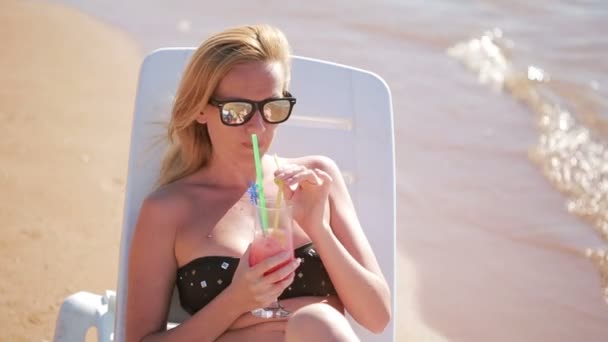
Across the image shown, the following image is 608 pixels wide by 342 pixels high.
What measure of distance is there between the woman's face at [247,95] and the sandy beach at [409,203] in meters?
1.56

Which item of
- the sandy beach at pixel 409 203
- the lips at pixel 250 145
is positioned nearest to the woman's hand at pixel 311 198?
the lips at pixel 250 145

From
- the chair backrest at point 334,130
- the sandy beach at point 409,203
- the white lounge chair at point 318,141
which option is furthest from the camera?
the sandy beach at point 409,203

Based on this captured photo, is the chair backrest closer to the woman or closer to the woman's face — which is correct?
the woman

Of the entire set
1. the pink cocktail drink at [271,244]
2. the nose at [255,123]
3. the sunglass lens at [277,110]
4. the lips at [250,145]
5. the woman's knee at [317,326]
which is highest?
the sunglass lens at [277,110]

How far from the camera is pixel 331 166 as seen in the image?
3227 millimetres

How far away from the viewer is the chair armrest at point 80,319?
3.22 metres

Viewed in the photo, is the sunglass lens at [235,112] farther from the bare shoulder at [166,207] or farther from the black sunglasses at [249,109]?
the bare shoulder at [166,207]

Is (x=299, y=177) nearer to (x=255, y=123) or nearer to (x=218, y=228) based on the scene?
(x=255, y=123)

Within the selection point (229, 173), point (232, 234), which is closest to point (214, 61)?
point (229, 173)

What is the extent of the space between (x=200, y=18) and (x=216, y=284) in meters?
4.94

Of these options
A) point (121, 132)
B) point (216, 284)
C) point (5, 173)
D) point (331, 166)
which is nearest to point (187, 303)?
point (216, 284)

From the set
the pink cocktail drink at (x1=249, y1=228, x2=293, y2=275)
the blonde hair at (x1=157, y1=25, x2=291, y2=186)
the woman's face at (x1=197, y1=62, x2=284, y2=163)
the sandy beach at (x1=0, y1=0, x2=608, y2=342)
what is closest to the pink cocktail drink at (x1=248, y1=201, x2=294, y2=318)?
the pink cocktail drink at (x1=249, y1=228, x2=293, y2=275)

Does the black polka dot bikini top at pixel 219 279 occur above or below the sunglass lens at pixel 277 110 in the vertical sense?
below

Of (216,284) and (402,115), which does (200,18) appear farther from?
(216,284)
